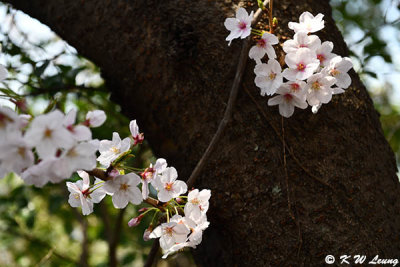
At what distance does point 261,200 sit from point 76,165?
0.54m

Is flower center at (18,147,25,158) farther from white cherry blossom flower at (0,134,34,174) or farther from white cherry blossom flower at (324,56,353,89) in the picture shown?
white cherry blossom flower at (324,56,353,89)

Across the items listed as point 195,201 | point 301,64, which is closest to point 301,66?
point 301,64

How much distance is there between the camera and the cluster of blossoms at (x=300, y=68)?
2.95 ft

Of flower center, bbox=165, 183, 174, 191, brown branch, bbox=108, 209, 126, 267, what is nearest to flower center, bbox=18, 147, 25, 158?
flower center, bbox=165, 183, 174, 191

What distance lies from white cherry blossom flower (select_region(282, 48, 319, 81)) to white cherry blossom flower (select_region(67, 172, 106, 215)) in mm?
514

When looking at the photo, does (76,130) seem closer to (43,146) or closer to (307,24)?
(43,146)

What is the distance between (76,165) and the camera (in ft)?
2.05

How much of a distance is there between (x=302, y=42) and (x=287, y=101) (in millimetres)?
151

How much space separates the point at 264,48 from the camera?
0.98 meters

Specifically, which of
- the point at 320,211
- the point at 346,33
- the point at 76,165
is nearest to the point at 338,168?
the point at 320,211

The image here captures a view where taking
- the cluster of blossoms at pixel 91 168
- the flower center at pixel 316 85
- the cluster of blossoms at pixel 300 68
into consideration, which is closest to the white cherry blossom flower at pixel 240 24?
the cluster of blossoms at pixel 300 68

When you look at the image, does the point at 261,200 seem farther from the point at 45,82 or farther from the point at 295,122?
the point at 45,82

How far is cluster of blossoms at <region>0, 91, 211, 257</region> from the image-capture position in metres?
0.59

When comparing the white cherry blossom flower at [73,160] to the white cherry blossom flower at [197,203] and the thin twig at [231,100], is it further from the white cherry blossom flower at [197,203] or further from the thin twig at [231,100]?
the thin twig at [231,100]
